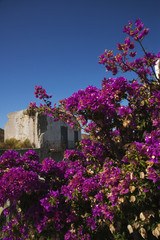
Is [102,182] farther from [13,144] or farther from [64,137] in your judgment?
[64,137]

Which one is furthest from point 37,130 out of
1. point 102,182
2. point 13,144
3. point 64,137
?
point 102,182

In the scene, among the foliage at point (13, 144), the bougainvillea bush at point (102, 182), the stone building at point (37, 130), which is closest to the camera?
the bougainvillea bush at point (102, 182)

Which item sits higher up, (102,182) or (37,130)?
(37,130)

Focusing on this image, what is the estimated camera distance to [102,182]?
2.30 m

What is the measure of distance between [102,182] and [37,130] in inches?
403

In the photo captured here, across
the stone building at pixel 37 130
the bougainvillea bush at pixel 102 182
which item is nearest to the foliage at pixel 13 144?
the stone building at pixel 37 130

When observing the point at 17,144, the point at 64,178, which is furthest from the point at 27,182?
the point at 17,144

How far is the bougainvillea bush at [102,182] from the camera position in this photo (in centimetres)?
185

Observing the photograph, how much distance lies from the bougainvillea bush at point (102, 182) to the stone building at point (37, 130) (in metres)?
9.10

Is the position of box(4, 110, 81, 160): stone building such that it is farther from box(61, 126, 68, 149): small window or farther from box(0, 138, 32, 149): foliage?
box(0, 138, 32, 149): foliage

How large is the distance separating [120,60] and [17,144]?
8.94m

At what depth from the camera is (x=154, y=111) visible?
2.42 m

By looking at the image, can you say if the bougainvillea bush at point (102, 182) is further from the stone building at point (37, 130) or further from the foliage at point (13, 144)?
the stone building at point (37, 130)

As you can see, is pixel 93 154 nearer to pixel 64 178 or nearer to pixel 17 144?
pixel 64 178
